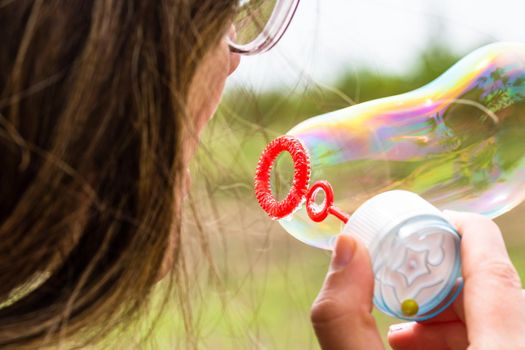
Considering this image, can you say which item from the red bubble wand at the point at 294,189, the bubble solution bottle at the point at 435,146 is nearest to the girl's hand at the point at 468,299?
the red bubble wand at the point at 294,189

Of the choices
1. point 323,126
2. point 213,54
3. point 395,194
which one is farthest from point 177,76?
point 323,126

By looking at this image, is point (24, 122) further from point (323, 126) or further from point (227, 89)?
point (323, 126)

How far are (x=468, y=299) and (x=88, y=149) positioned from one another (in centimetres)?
36

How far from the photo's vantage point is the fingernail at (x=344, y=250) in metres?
0.73

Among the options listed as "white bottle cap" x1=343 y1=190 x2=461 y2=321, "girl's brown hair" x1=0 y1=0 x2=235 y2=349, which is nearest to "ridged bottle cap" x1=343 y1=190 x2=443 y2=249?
"white bottle cap" x1=343 y1=190 x2=461 y2=321

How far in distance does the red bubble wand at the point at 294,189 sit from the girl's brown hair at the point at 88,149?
6.7 inches

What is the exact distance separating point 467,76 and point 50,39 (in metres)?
0.60

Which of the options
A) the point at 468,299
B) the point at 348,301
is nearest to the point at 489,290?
the point at 468,299

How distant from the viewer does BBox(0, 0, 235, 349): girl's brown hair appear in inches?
27.0

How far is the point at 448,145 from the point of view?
1061 millimetres

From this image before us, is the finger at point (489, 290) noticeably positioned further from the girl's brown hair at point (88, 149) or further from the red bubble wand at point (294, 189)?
the girl's brown hair at point (88, 149)

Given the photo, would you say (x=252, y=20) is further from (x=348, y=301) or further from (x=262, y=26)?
(x=348, y=301)

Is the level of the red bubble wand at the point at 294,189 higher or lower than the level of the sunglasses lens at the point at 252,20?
lower

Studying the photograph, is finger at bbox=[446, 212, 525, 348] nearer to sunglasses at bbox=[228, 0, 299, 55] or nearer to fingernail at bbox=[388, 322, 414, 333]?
fingernail at bbox=[388, 322, 414, 333]
